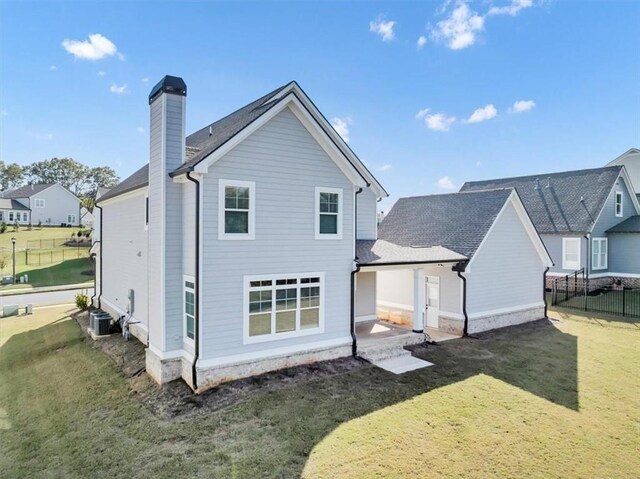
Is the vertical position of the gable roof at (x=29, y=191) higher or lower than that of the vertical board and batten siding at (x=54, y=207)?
higher

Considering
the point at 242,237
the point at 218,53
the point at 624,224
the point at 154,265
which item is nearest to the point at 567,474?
the point at 242,237

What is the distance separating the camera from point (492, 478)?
623 cm

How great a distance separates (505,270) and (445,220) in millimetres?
3604

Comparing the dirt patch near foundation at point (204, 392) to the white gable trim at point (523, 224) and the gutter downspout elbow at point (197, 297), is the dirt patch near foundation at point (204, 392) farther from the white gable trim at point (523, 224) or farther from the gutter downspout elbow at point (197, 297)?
the white gable trim at point (523, 224)

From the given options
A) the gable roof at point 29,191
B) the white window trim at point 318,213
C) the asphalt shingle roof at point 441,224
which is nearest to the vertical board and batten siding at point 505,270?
the asphalt shingle roof at point 441,224

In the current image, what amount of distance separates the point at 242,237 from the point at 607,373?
11.7 meters

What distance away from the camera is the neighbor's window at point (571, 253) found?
2383 centimetres

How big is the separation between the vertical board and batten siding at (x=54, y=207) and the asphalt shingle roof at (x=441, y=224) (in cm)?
6503

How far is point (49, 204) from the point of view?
62.2 metres

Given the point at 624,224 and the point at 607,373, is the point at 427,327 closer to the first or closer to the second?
the point at 607,373

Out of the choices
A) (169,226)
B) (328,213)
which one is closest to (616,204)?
(328,213)

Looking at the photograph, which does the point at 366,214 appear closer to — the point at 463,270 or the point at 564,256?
the point at 463,270

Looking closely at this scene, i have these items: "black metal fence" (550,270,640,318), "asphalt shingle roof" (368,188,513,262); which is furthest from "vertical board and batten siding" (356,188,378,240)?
"black metal fence" (550,270,640,318)

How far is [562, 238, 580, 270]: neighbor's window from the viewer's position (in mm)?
23828
